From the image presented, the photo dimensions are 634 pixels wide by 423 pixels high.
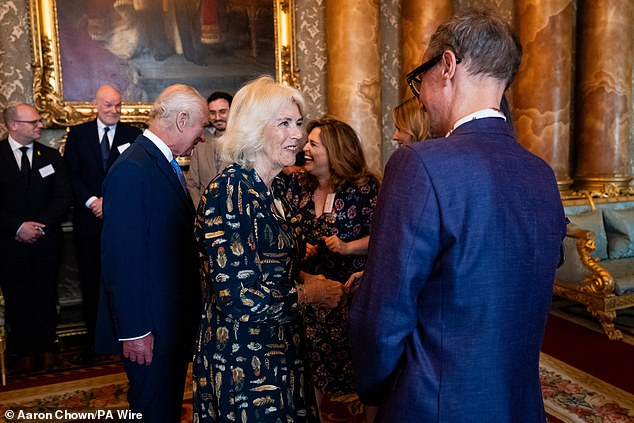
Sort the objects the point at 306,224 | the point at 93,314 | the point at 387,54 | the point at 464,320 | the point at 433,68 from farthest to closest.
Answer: the point at 387,54
the point at 93,314
the point at 306,224
the point at 433,68
the point at 464,320

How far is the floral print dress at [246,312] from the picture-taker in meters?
1.65

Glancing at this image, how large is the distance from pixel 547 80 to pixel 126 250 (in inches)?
206

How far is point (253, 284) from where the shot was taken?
65.3 inches

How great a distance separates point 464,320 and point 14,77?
5585 millimetres

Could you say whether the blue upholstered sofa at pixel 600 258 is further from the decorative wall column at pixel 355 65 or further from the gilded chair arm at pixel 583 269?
the decorative wall column at pixel 355 65

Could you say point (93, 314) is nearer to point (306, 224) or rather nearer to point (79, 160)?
point (79, 160)

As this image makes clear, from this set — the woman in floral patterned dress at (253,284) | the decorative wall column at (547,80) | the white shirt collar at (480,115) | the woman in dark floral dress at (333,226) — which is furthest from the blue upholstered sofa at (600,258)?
the white shirt collar at (480,115)

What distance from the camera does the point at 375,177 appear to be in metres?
3.20

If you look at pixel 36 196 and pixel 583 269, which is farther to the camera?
pixel 583 269

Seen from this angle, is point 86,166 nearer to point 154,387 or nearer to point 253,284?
point 154,387

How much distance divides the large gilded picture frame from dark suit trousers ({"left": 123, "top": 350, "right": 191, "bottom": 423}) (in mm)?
3885

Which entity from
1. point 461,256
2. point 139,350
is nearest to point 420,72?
point 461,256

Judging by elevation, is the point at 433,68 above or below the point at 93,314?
above

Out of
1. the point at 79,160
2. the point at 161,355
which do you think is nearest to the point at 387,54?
the point at 79,160
